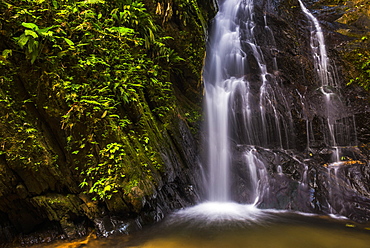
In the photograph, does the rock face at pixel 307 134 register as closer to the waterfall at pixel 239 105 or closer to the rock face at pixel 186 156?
the rock face at pixel 186 156

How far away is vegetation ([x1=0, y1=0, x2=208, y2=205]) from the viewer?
4.05m

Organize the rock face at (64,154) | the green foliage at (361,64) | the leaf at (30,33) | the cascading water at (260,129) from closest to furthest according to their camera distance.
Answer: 1. the leaf at (30,33)
2. the rock face at (64,154)
3. the cascading water at (260,129)
4. the green foliage at (361,64)

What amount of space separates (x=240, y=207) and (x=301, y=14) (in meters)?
11.1

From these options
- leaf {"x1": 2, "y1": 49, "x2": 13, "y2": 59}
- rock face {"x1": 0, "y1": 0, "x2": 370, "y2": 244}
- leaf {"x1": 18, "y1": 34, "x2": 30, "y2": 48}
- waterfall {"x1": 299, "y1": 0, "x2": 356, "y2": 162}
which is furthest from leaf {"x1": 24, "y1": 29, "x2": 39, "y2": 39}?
waterfall {"x1": 299, "y1": 0, "x2": 356, "y2": 162}

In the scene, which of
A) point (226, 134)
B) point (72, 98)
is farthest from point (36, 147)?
point (226, 134)

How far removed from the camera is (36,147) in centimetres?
407

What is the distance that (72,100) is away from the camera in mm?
4359

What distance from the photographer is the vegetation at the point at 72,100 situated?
13.3 ft

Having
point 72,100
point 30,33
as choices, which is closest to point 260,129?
point 72,100

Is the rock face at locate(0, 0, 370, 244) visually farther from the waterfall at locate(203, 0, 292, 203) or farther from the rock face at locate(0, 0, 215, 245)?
the waterfall at locate(203, 0, 292, 203)

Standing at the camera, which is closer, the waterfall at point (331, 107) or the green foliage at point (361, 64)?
the waterfall at point (331, 107)

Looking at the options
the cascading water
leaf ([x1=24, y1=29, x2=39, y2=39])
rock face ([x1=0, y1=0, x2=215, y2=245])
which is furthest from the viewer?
the cascading water

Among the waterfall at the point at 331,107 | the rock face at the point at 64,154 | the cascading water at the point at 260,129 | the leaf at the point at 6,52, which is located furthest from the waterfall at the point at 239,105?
the leaf at the point at 6,52

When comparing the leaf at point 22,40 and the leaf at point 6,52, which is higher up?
the leaf at point 22,40
